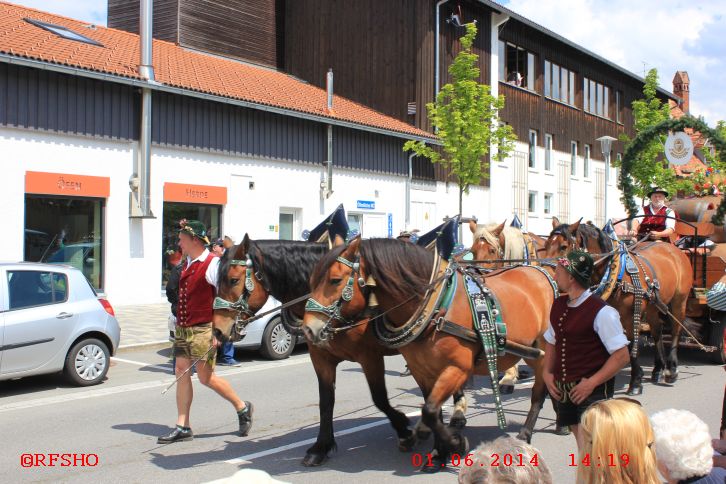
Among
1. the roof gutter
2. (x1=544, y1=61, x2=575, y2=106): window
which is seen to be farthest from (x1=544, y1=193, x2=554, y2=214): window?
the roof gutter

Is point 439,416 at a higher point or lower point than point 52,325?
lower

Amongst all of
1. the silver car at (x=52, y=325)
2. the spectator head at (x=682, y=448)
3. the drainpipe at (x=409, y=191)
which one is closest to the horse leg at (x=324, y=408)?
the spectator head at (x=682, y=448)

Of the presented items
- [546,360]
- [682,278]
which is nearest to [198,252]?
[546,360]

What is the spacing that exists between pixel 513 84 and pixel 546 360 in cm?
2750

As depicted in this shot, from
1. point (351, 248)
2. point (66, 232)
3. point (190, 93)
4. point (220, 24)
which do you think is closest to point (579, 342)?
point (351, 248)

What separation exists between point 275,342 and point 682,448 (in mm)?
9055

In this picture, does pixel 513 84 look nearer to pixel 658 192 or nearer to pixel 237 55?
pixel 237 55

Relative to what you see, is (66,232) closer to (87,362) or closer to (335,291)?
(87,362)

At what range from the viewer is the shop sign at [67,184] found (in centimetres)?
1508

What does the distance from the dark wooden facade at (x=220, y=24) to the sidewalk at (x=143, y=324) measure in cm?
1138

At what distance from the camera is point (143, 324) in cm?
1425

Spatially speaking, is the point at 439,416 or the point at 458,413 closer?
the point at 439,416

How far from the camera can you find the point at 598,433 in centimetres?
264

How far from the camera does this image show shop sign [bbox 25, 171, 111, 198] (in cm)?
1508
